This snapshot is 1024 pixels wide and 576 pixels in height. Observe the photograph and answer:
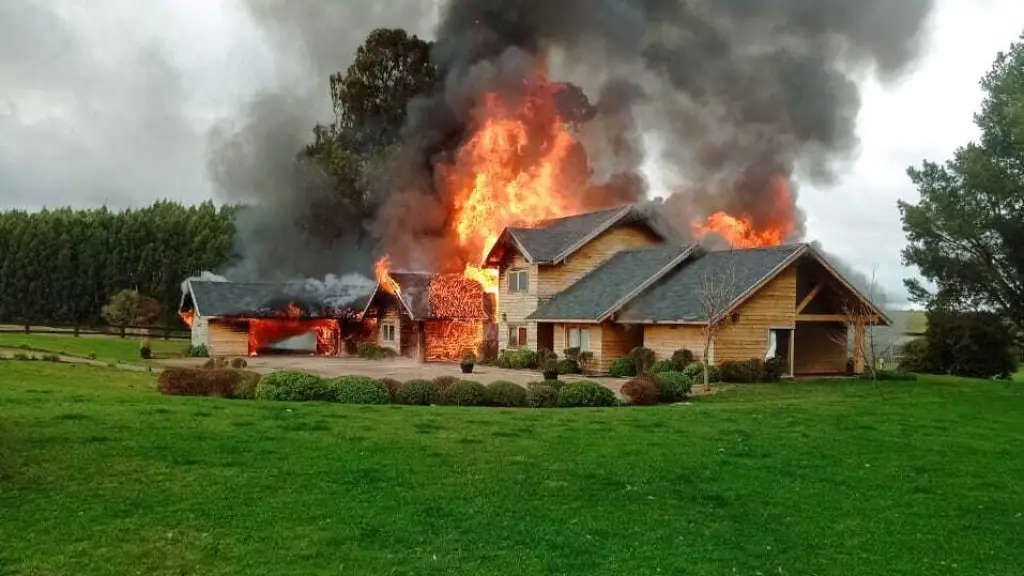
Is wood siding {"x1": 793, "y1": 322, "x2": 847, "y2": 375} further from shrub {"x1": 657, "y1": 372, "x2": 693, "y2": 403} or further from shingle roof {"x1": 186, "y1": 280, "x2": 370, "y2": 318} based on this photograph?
shingle roof {"x1": 186, "y1": 280, "x2": 370, "y2": 318}

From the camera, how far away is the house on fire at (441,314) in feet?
156

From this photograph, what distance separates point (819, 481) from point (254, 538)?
339 inches

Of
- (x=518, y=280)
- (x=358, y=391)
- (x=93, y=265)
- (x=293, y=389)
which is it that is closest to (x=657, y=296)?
(x=518, y=280)

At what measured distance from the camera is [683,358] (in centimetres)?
3469

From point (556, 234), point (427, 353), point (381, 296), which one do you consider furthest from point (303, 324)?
point (556, 234)

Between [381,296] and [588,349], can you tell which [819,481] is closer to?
[588,349]

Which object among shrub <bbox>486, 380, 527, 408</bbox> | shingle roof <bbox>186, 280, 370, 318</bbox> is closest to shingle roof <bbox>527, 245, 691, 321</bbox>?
shrub <bbox>486, 380, 527, 408</bbox>

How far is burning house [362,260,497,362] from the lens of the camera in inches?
1865

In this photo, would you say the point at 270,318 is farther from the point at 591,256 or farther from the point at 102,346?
the point at 591,256

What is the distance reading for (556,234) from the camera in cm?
4581

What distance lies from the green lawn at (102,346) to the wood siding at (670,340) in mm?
23200

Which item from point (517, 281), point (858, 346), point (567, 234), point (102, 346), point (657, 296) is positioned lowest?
point (102, 346)

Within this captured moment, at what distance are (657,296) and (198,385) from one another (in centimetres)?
2095

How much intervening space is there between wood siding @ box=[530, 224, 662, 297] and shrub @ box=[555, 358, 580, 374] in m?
6.07
